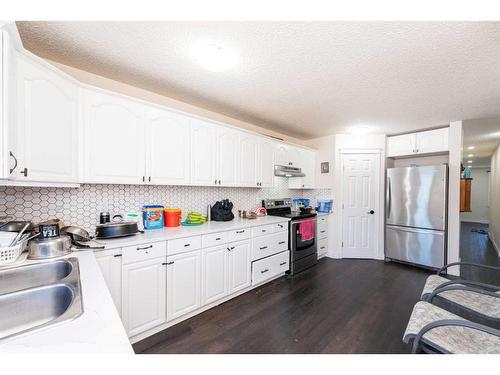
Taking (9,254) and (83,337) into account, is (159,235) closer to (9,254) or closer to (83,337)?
(9,254)

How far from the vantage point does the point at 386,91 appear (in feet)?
7.54

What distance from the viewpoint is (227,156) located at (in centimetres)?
279

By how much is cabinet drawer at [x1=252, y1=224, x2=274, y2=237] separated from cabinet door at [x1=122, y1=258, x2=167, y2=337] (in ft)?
3.80

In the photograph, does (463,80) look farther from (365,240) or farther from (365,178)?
(365,240)

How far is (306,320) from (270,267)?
0.86 meters

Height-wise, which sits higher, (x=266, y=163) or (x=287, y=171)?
(x=266, y=163)

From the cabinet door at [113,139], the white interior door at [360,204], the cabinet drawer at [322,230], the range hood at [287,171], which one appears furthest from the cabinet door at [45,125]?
the white interior door at [360,204]

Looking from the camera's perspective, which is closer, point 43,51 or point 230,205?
point 43,51

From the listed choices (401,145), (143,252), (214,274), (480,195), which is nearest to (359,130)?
(401,145)

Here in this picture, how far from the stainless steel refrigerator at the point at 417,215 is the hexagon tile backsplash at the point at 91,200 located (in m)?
2.97

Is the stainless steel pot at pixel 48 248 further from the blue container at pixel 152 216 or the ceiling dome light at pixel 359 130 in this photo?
the ceiling dome light at pixel 359 130

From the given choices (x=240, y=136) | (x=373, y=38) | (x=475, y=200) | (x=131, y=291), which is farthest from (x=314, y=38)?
(x=475, y=200)

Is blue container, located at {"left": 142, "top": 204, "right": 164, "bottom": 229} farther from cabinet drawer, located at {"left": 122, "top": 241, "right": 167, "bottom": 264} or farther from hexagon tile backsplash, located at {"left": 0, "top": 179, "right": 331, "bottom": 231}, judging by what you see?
cabinet drawer, located at {"left": 122, "top": 241, "right": 167, "bottom": 264}
